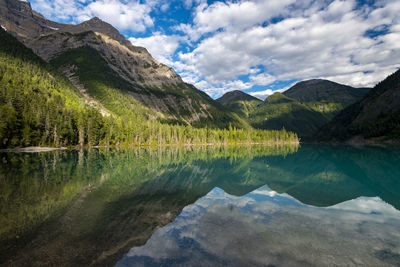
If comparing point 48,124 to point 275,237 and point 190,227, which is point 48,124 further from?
point 275,237

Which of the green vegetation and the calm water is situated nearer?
the calm water

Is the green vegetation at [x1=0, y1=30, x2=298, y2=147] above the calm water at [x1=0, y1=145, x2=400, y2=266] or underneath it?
above

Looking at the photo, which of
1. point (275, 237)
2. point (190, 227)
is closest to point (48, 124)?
point (190, 227)

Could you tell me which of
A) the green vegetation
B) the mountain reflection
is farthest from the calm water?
the green vegetation

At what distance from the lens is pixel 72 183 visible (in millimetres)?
25234

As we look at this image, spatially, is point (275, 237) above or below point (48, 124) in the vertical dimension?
below

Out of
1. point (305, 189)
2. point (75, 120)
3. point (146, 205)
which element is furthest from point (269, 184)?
point (75, 120)

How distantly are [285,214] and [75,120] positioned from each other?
121481mm

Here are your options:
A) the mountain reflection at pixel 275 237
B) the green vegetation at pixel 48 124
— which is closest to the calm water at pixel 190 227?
the mountain reflection at pixel 275 237

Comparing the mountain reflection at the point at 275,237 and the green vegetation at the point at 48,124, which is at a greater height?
the green vegetation at the point at 48,124

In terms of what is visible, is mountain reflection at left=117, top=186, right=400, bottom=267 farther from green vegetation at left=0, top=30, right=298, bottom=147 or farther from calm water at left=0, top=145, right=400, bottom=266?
green vegetation at left=0, top=30, right=298, bottom=147

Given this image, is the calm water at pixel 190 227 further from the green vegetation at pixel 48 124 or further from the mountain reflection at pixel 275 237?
the green vegetation at pixel 48 124

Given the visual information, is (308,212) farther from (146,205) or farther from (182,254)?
(146,205)

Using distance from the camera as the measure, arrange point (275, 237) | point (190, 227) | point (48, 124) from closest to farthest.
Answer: point (275, 237), point (190, 227), point (48, 124)
